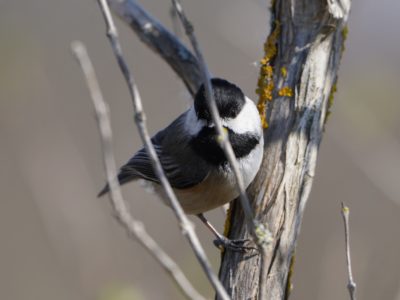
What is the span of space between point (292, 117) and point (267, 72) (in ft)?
0.86

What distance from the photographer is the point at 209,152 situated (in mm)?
3123

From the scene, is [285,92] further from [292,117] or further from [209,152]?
[209,152]

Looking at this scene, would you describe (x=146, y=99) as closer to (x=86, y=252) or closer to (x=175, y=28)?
(x=175, y=28)

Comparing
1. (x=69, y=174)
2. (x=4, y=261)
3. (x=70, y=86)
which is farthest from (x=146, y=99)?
(x=69, y=174)

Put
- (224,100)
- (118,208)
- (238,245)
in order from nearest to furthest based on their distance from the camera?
(118,208)
(238,245)
(224,100)

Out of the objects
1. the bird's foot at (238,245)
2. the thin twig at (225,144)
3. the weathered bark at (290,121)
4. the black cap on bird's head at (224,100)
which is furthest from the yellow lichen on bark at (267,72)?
the thin twig at (225,144)

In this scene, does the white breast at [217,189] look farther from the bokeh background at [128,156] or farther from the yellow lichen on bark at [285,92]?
the bokeh background at [128,156]

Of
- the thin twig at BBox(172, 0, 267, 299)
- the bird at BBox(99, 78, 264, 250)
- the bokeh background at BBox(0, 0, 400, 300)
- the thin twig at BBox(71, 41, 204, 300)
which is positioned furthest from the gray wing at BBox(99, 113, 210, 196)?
the thin twig at BBox(71, 41, 204, 300)

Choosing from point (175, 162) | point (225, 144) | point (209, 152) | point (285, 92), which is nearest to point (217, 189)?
point (209, 152)

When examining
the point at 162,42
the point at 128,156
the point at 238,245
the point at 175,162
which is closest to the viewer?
the point at 238,245

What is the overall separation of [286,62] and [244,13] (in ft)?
2.56

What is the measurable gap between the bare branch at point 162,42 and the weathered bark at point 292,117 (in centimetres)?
56

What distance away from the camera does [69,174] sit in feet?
10.8

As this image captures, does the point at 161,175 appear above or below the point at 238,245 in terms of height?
above
